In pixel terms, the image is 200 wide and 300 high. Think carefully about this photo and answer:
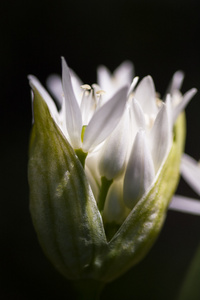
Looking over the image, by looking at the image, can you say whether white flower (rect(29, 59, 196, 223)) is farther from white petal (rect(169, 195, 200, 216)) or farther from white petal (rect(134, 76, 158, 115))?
white petal (rect(169, 195, 200, 216))

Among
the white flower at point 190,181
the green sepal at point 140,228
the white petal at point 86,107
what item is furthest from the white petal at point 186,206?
the white petal at point 86,107

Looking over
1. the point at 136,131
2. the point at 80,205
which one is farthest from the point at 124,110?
the point at 80,205

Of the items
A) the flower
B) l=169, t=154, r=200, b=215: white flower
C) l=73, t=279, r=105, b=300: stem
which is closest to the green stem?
the flower

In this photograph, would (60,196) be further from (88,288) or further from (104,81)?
(104,81)

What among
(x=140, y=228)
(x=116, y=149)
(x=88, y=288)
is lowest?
(x=88, y=288)

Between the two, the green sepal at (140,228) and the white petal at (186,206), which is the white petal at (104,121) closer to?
the green sepal at (140,228)

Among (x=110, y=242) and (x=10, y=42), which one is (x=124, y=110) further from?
(x=10, y=42)

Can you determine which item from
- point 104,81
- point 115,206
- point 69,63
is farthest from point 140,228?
point 69,63
